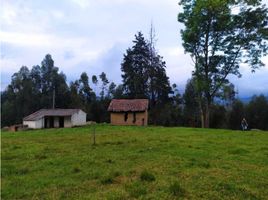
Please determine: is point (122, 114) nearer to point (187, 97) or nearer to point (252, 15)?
point (252, 15)

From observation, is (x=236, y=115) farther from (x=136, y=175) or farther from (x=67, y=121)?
(x=136, y=175)

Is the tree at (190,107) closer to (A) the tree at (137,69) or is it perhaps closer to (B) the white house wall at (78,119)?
(A) the tree at (137,69)

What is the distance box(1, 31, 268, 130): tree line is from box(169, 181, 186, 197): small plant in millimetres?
52443

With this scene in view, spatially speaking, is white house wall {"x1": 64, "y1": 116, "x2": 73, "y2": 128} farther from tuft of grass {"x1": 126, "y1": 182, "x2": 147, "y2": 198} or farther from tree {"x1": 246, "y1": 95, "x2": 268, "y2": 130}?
tuft of grass {"x1": 126, "y1": 182, "x2": 147, "y2": 198}

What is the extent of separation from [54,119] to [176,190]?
52.0 m

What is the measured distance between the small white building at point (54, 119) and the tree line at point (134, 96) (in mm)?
12355

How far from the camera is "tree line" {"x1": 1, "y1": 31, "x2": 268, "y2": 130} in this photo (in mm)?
68625

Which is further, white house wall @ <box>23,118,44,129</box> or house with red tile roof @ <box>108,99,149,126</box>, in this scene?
white house wall @ <box>23,118,44,129</box>

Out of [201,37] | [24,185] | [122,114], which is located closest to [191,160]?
[24,185]

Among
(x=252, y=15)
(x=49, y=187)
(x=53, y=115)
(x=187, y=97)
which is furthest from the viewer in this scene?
(x=187, y=97)

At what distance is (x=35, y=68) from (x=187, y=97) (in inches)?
1295

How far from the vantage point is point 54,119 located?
5981 cm

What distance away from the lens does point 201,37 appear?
4566cm

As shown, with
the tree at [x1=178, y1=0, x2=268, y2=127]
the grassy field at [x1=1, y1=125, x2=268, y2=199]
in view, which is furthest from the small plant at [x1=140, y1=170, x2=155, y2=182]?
the tree at [x1=178, y1=0, x2=268, y2=127]
